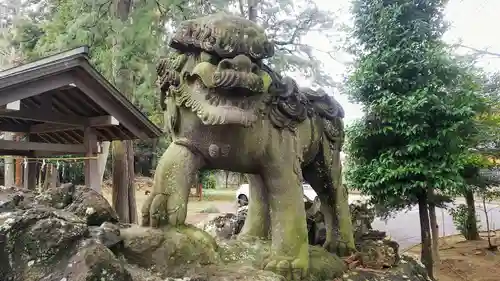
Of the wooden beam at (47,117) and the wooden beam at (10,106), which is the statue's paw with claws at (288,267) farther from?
the wooden beam at (47,117)

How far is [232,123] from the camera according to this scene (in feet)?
6.17

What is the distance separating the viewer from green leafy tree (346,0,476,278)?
5.00 metres

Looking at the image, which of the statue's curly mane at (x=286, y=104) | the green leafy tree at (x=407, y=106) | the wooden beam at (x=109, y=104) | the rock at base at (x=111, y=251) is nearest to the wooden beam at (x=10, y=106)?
the wooden beam at (x=109, y=104)

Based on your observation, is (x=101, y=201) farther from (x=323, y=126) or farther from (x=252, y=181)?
(x=323, y=126)

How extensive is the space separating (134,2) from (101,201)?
19.9 ft

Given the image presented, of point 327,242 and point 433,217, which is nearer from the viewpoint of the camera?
point 327,242

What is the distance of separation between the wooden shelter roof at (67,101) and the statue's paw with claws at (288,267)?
313 centimetres

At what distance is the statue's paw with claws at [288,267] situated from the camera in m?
2.08

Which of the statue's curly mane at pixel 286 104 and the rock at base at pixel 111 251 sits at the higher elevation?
the statue's curly mane at pixel 286 104

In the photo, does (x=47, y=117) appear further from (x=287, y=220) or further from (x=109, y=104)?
(x=287, y=220)

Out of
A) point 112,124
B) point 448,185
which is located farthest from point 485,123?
point 112,124

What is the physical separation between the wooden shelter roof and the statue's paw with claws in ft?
10.3

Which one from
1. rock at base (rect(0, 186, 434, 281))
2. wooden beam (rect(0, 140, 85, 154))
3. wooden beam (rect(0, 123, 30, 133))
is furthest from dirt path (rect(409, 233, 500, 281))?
wooden beam (rect(0, 123, 30, 133))

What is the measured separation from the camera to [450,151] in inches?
200
